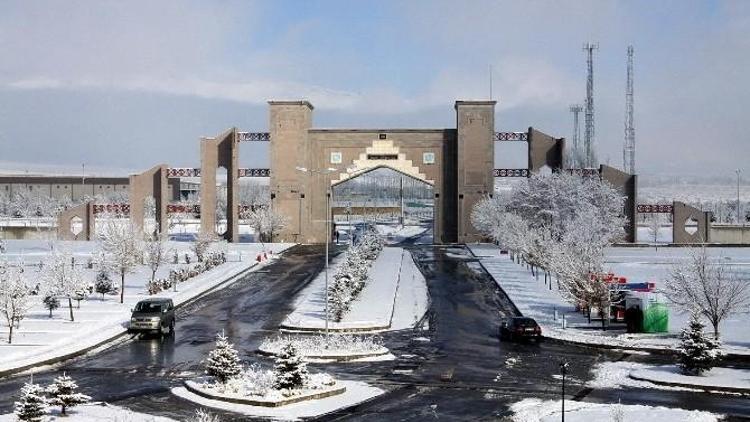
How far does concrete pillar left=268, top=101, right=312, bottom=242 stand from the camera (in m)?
91.1

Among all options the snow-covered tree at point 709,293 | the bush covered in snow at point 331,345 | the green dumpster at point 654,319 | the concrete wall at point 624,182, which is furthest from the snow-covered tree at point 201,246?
the snow-covered tree at point 709,293

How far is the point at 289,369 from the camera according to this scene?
23.6 meters

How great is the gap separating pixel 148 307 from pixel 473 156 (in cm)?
5852

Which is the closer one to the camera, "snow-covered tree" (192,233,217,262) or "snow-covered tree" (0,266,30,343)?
"snow-covered tree" (0,266,30,343)

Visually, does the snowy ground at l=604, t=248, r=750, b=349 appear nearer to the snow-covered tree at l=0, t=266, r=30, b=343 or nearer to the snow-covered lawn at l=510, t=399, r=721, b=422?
the snow-covered lawn at l=510, t=399, r=721, b=422

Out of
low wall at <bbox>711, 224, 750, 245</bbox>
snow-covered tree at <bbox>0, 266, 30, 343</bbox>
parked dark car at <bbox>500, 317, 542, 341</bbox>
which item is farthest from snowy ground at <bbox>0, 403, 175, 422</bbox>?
low wall at <bbox>711, 224, 750, 245</bbox>

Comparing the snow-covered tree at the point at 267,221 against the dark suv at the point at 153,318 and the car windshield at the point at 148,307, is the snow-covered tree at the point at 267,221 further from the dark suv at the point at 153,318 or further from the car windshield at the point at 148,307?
the car windshield at the point at 148,307

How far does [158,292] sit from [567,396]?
30.2 m

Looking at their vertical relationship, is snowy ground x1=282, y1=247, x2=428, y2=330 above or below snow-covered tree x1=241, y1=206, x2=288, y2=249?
below

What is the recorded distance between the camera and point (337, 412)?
22.0m

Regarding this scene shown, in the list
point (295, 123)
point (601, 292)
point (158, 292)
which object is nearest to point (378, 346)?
point (601, 292)

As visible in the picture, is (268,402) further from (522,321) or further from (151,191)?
(151,191)

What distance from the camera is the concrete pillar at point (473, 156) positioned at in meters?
89.9

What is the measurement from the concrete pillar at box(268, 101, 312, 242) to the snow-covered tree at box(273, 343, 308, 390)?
222 ft
